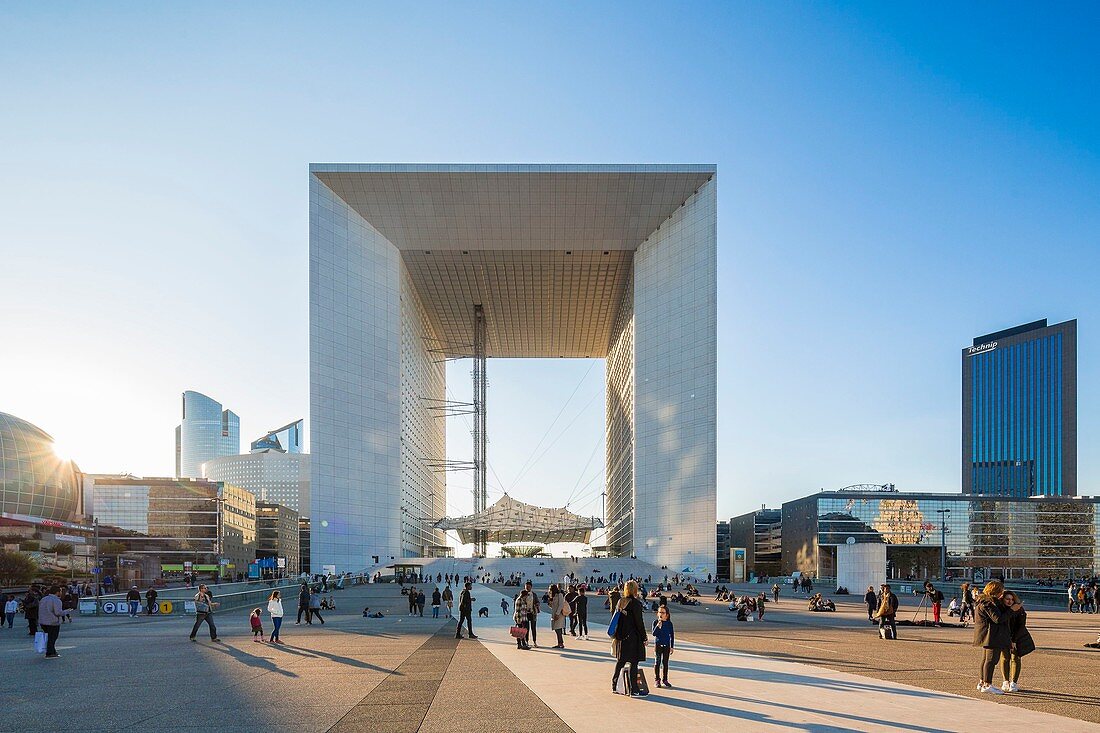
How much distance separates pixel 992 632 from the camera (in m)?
12.9

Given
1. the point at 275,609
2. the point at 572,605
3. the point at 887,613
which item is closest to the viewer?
the point at 275,609

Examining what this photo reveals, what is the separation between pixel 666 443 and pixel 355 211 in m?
34.4

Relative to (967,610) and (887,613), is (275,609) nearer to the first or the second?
(887,613)

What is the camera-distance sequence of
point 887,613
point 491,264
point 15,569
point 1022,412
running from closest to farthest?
point 887,613, point 15,569, point 491,264, point 1022,412

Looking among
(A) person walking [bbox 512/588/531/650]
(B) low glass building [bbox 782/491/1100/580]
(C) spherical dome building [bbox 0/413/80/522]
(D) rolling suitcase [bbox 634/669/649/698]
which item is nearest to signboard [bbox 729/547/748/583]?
(B) low glass building [bbox 782/491/1100/580]

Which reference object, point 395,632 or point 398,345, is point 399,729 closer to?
point 395,632

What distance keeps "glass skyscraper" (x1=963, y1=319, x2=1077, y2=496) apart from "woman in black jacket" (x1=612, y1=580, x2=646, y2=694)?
183 m

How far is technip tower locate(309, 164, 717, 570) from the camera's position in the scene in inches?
2867

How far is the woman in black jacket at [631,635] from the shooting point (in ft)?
40.9

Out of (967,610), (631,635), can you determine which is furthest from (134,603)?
(967,610)

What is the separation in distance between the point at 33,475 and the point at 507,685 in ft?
316

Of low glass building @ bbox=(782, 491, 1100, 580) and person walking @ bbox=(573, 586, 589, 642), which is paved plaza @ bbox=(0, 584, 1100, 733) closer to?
person walking @ bbox=(573, 586, 589, 642)

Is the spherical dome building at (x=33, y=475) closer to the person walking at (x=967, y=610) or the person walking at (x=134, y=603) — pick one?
the person walking at (x=134, y=603)

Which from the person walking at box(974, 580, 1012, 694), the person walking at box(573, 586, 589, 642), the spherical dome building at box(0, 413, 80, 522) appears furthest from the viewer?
the spherical dome building at box(0, 413, 80, 522)
